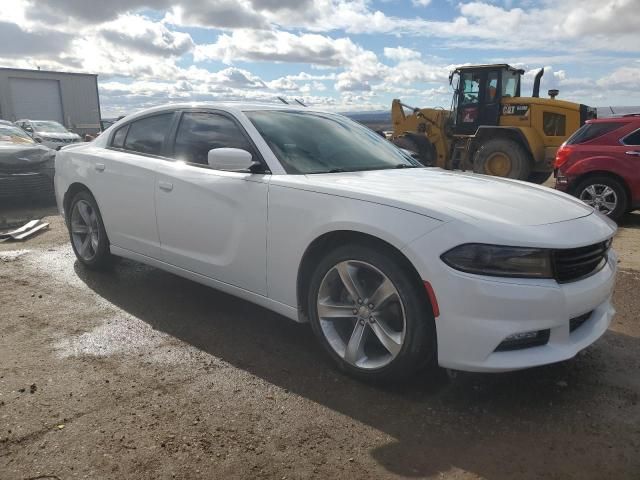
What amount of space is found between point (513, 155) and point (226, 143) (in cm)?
897

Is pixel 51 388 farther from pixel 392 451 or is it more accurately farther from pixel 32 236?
pixel 32 236

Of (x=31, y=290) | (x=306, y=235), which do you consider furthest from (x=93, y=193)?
(x=306, y=235)

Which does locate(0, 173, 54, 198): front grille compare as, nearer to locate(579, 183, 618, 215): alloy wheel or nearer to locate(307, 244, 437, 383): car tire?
locate(307, 244, 437, 383): car tire

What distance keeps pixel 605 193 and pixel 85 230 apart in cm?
713

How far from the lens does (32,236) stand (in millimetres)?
6719

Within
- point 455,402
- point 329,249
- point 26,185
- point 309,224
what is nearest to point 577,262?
point 455,402

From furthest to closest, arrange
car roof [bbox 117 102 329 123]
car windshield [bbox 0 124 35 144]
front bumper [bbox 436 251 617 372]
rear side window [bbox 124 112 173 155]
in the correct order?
car windshield [bbox 0 124 35 144], rear side window [bbox 124 112 173 155], car roof [bbox 117 102 329 123], front bumper [bbox 436 251 617 372]

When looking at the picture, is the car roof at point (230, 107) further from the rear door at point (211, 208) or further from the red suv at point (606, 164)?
the red suv at point (606, 164)

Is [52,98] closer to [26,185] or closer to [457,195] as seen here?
[26,185]

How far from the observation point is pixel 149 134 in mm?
4418

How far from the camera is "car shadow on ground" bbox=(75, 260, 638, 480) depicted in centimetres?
232

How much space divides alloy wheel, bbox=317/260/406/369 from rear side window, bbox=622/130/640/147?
6.52 metres

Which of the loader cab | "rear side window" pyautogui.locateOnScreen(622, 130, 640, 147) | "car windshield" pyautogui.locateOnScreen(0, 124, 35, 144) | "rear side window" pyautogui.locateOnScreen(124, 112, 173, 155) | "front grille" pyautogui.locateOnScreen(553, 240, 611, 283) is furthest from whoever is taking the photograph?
the loader cab

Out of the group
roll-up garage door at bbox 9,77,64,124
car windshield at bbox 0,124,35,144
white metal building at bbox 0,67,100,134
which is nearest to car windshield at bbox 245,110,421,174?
car windshield at bbox 0,124,35,144
